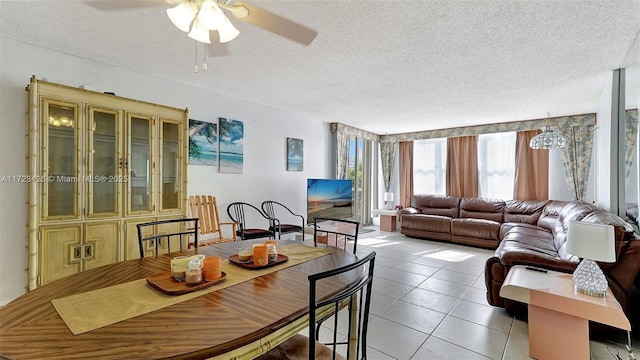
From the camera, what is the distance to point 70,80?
2795 mm

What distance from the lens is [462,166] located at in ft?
20.8

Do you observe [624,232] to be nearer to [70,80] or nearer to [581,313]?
[581,313]

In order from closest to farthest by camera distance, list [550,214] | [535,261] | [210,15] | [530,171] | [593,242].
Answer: [210,15] → [593,242] → [535,261] → [550,214] → [530,171]

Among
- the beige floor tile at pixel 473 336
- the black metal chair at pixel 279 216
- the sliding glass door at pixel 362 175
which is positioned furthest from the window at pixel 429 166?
the beige floor tile at pixel 473 336

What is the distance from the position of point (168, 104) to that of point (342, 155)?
3.66 metres

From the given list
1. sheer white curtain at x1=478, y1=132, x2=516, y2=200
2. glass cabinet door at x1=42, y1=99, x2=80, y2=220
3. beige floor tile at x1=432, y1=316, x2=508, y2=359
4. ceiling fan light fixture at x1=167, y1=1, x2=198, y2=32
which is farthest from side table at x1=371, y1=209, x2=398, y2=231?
ceiling fan light fixture at x1=167, y1=1, x2=198, y2=32

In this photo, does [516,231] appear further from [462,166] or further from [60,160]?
[60,160]

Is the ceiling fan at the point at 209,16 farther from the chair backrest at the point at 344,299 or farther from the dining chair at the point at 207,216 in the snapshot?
the dining chair at the point at 207,216

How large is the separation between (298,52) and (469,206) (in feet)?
16.3

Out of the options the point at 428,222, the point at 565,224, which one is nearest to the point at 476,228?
the point at 428,222

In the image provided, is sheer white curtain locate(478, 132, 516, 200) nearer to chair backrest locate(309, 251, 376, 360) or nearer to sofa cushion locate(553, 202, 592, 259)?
sofa cushion locate(553, 202, 592, 259)

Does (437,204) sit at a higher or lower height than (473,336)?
higher

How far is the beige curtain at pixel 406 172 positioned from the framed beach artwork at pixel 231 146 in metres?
4.52

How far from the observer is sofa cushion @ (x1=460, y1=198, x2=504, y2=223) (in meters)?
5.46
